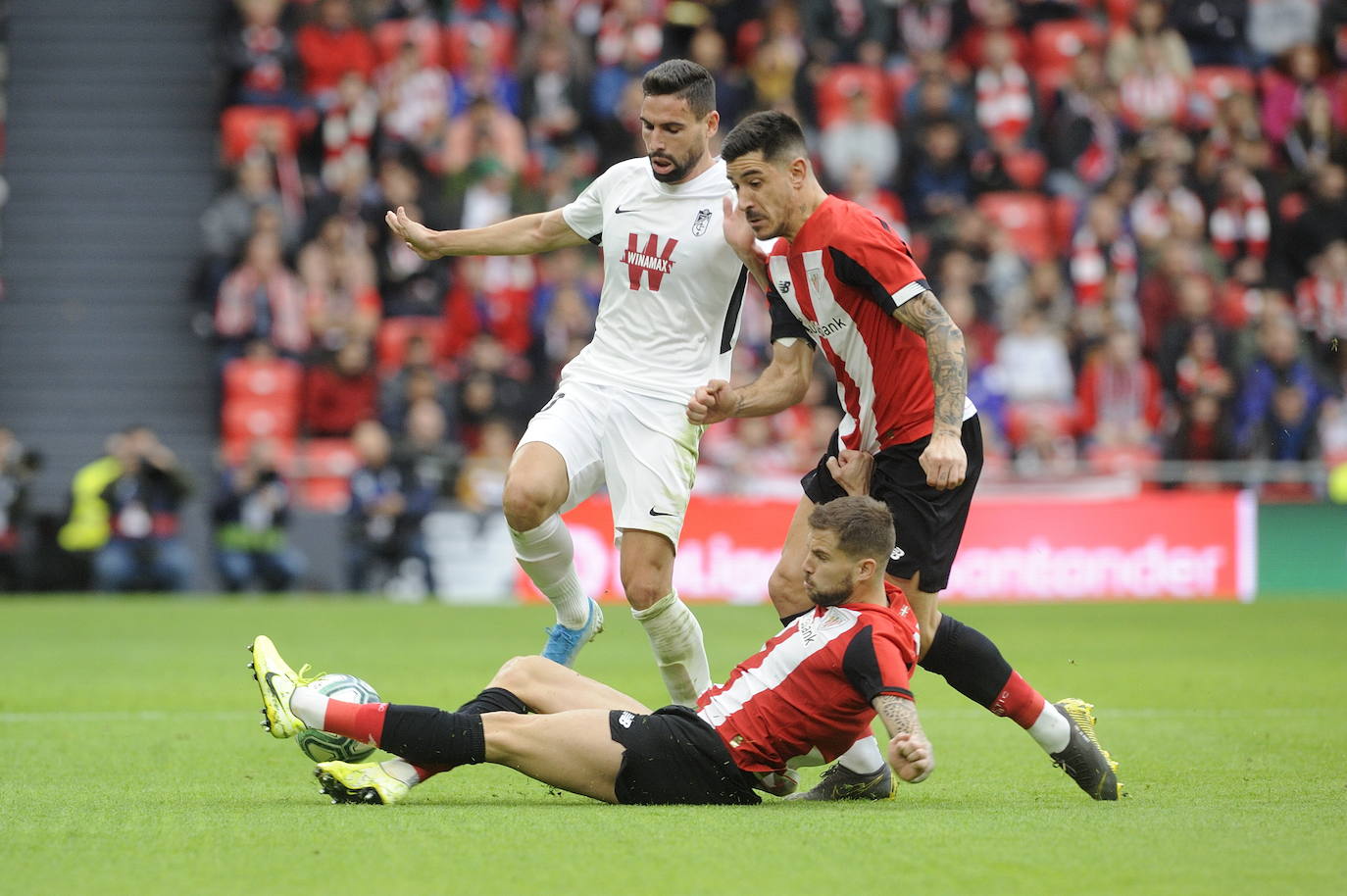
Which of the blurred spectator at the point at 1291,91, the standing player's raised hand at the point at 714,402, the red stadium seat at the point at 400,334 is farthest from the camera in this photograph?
the blurred spectator at the point at 1291,91

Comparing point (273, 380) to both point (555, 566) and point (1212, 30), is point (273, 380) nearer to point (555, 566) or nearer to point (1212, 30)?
point (555, 566)

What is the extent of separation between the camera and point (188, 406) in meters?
20.2

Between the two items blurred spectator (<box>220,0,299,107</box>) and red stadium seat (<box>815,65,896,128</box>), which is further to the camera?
red stadium seat (<box>815,65,896,128</box>)

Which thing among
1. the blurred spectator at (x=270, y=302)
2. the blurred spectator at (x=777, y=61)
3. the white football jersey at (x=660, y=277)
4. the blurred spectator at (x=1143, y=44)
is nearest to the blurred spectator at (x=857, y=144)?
the blurred spectator at (x=777, y=61)

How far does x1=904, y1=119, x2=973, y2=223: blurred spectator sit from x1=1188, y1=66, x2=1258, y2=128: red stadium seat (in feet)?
9.98

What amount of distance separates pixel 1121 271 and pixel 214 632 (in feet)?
33.6

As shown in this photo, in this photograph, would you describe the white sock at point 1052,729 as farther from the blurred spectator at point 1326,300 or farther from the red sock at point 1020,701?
the blurred spectator at point 1326,300

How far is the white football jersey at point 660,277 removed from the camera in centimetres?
763

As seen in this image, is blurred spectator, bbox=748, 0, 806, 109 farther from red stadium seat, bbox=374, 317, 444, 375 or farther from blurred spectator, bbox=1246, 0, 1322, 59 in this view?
blurred spectator, bbox=1246, 0, 1322, 59

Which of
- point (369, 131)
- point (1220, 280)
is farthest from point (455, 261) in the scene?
point (1220, 280)

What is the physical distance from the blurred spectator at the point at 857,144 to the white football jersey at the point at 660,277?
40.5 ft

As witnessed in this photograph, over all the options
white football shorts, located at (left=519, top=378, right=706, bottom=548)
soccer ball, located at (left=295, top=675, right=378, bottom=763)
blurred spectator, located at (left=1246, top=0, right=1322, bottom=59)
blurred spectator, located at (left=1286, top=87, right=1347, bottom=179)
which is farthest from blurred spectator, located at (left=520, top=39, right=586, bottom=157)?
soccer ball, located at (left=295, top=675, right=378, bottom=763)

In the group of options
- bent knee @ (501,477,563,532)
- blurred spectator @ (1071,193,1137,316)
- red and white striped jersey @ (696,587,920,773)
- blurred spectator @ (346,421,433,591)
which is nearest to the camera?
red and white striped jersey @ (696,587,920,773)

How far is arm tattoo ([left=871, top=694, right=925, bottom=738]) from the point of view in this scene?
5.36 m
